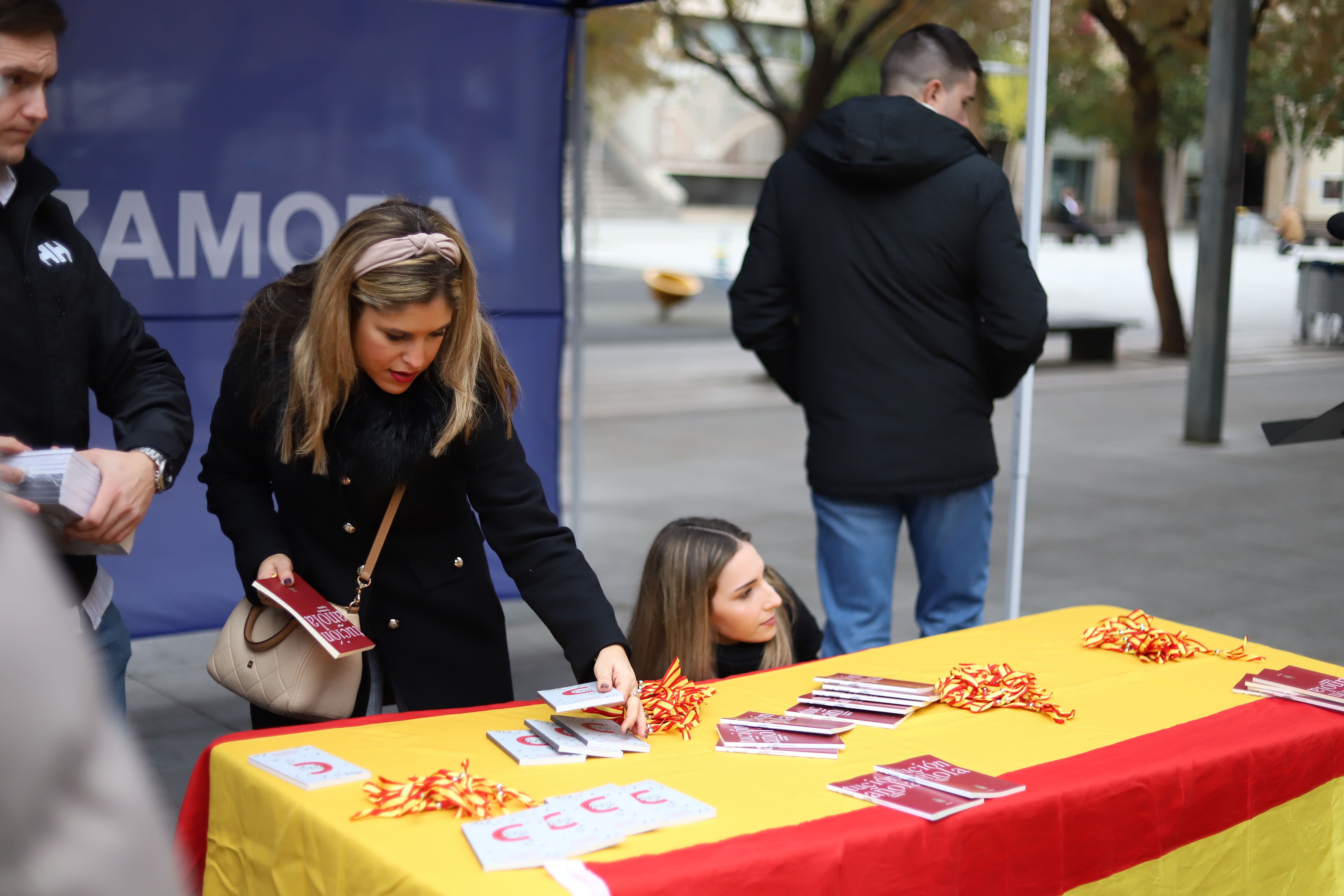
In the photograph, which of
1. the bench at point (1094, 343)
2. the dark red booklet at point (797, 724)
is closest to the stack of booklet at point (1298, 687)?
the dark red booklet at point (797, 724)

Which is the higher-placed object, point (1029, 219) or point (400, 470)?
point (1029, 219)

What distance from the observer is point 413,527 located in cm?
265

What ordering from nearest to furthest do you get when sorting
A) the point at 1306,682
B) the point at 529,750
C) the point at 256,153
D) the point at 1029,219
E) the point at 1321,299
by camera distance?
the point at 529,750 < the point at 1306,682 < the point at 1029,219 < the point at 256,153 < the point at 1321,299

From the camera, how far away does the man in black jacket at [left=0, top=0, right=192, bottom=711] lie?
2277 mm

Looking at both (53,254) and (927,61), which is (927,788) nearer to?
(53,254)

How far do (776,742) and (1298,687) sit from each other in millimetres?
1148

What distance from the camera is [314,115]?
480 cm

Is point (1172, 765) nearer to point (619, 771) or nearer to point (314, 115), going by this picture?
point (619, 771)

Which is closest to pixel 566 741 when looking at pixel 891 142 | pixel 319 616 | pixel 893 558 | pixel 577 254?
pixel 319 616

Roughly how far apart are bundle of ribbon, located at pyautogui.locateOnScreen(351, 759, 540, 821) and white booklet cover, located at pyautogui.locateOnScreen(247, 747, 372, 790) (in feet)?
0.23

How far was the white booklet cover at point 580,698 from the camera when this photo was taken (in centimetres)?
221

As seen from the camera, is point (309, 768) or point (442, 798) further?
point (309, 768)

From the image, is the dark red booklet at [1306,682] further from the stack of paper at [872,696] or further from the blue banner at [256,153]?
the blue banner at [256,153]

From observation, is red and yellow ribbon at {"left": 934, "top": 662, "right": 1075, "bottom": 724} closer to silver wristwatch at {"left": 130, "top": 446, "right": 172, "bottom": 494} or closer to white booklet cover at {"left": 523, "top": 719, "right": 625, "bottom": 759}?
white booklet cover at {"left": 523, "top": 719, "right": 625, "bottom": 759}
